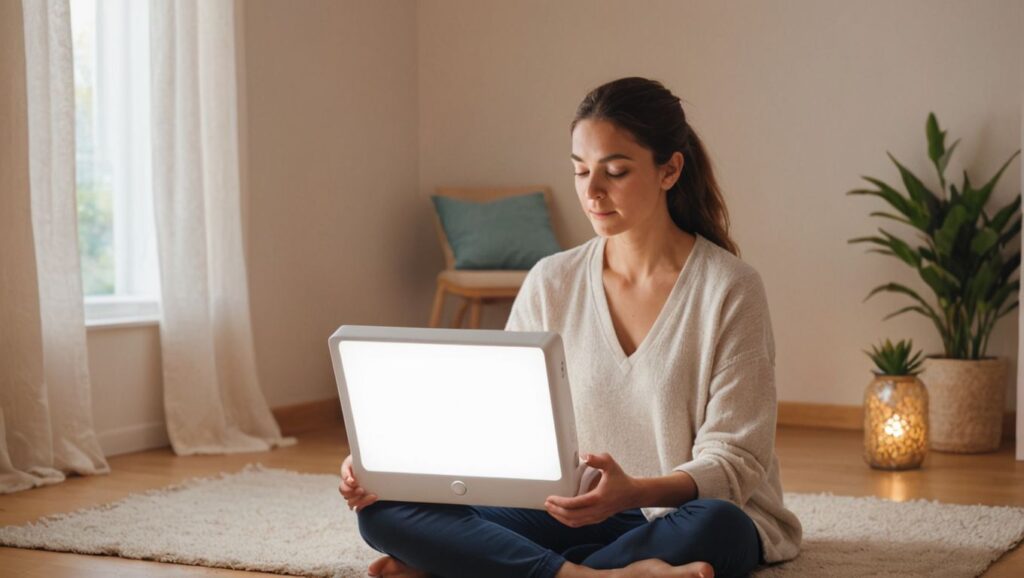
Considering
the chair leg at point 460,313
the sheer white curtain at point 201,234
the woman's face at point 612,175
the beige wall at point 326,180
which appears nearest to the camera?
the woman's face at point 612,175

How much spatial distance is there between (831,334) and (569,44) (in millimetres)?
1368

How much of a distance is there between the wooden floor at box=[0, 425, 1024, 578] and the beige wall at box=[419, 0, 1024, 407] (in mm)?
402

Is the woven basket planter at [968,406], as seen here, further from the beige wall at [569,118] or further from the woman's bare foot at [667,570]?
the woman's bare foot at [667,570]

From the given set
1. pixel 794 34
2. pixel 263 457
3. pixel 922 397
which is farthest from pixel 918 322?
pixel 263 457

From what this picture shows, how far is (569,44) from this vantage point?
4.55m

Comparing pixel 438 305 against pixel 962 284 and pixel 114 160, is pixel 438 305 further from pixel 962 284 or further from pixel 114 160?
pixel 962 284

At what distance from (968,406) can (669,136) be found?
214 centimetres

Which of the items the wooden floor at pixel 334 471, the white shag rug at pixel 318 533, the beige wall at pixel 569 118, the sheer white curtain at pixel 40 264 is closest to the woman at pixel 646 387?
the white shag rug at pixel 318 533

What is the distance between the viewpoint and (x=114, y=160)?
3.70 m

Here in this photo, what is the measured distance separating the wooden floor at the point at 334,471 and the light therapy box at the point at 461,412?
61 centimetres

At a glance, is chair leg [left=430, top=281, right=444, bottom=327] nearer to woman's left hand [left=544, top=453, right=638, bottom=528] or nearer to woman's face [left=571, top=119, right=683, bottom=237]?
woman's face [left=571, top=119, right=683, bottom=237]

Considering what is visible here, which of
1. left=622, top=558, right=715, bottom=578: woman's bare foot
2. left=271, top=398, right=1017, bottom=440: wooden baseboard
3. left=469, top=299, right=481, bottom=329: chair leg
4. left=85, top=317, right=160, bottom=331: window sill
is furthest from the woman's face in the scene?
left=469, top=299, right=481, bottom=329: chair leg

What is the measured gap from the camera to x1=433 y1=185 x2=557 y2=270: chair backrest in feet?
14.9

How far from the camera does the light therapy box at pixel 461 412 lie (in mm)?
1612
